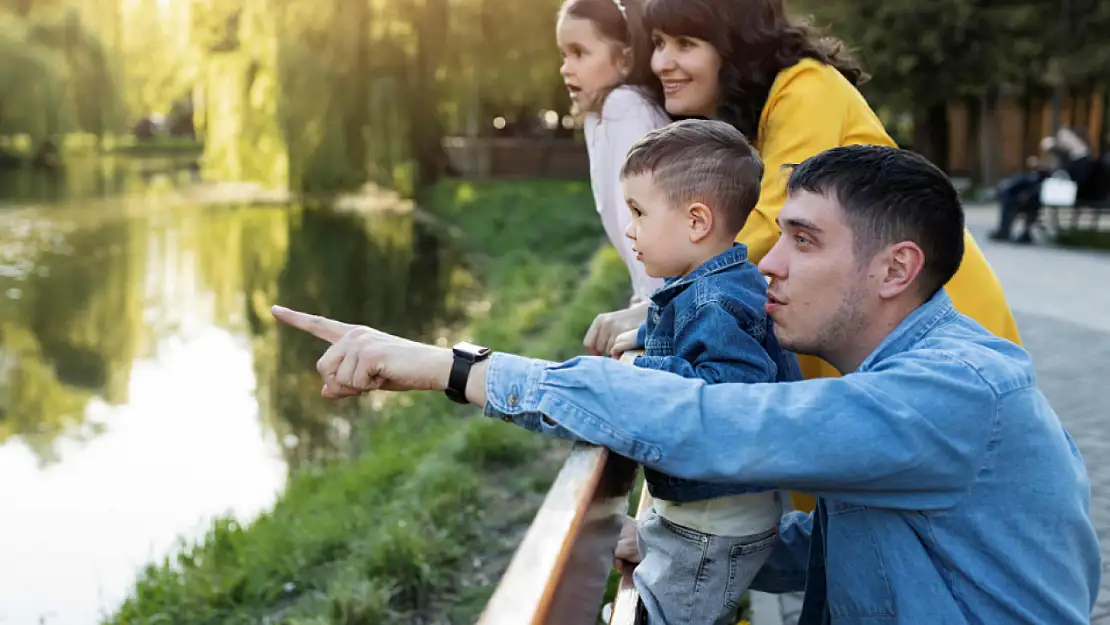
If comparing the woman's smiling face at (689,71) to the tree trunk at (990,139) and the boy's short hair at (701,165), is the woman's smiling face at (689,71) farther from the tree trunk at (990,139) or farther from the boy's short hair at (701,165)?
the tree trunk at (990,139)

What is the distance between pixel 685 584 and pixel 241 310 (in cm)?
1126

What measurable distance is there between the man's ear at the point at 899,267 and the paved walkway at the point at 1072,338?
6.14 feet

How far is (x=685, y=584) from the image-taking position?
6.22 ft

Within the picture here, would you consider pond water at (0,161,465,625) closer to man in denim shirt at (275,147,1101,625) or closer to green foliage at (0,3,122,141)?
man in denim shirt at (275,147,1101,625)

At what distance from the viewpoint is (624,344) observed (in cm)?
212

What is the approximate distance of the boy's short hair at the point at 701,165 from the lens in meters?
1.88

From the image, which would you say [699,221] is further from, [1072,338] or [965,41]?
[965,41]

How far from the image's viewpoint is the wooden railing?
4.17ft

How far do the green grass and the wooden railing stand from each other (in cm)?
273

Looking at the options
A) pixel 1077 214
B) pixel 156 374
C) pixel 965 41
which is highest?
pixel 965 41

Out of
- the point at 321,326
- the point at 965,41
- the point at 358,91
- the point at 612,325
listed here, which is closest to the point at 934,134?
the point at 965,41

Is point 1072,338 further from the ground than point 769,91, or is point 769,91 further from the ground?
point 769,91

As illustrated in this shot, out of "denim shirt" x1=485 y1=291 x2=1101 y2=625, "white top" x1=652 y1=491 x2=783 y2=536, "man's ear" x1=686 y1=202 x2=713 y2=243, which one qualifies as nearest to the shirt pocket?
"denim shirt" x1=485 y1=291 x2=1101 y2=625

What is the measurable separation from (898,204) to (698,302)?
0.37 metres
